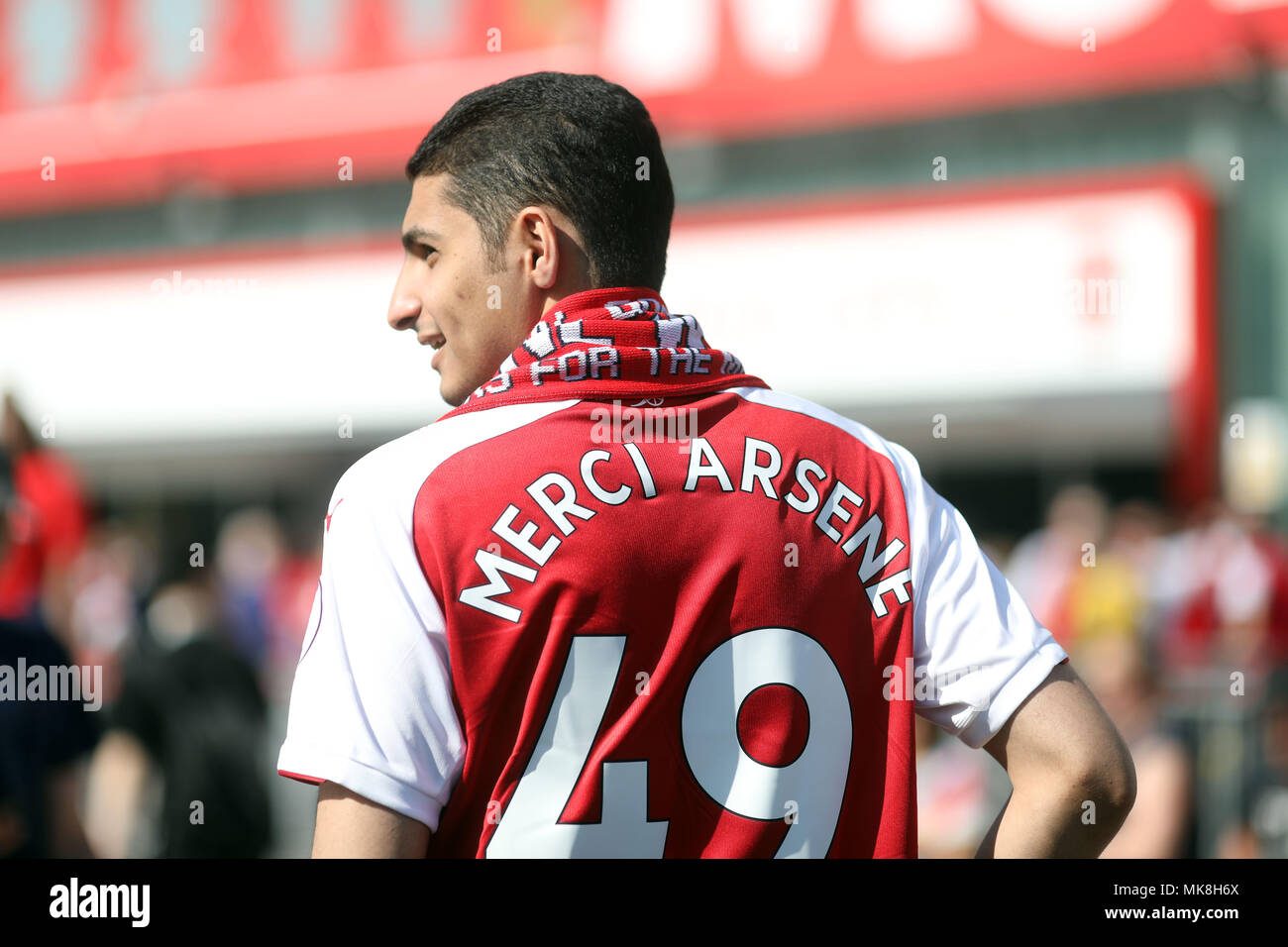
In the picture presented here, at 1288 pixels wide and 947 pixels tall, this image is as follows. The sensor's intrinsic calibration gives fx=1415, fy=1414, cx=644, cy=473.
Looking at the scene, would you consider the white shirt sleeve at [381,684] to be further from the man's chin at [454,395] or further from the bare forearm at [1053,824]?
the bare forearm at [1053,824]

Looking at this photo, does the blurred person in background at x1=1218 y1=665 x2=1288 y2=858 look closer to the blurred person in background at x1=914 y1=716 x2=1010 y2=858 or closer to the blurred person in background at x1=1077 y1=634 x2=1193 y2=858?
the blurred person in background at x1=1077 y1=634 x2=1193 y2=858

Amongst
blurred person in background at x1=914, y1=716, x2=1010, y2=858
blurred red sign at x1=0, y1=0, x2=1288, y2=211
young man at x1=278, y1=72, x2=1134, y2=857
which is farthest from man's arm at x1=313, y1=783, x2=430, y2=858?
blurred red sign at x1=0, y1=0, x2=1288, y2=211

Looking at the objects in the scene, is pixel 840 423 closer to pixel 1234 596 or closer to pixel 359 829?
pixel 359 829

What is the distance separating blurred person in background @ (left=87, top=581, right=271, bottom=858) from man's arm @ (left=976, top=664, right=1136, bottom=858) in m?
4.13

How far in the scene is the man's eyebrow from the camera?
1.69 metres

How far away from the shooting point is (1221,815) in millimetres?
5641

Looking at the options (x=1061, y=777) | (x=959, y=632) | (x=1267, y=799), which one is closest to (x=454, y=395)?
(x=959, y=632)

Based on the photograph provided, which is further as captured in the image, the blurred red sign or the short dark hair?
the blurred red sign

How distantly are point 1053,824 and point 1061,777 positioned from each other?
6cm

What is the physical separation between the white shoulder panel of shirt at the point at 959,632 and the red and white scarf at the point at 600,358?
0.10m

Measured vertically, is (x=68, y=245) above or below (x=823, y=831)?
above

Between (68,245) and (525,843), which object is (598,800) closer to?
(525,843)
